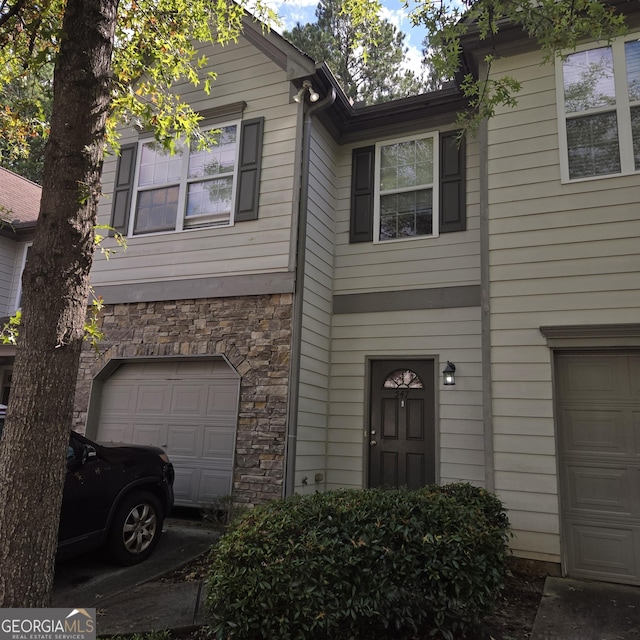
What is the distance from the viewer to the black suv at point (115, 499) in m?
4.96

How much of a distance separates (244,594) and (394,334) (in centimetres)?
486

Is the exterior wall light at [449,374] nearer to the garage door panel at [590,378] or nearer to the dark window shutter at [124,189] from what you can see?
the garage door panel at [590,378]

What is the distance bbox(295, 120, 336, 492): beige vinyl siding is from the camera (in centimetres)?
714

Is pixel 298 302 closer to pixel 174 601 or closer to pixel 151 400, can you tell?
pixel 151 400

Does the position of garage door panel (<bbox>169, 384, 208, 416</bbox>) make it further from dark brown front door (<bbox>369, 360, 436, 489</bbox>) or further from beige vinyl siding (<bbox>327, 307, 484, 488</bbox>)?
dark brown front door (<bbox>369, 360, 436, 489</bbox>)

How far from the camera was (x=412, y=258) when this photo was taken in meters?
7.82

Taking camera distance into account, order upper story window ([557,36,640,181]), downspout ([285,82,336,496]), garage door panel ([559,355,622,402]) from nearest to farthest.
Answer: garage door panel ([559,355,622,402])
upper story window ([557,36,640,181])
downspout ([285,82,336,496])

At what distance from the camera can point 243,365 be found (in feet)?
23.7

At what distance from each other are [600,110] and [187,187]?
5.67 meters

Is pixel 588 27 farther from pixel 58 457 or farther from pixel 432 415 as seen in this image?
pixel 58 457

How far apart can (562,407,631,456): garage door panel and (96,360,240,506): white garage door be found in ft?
13.3

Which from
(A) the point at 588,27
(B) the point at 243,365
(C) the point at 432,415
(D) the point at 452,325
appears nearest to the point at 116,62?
(B) the point at 243,365

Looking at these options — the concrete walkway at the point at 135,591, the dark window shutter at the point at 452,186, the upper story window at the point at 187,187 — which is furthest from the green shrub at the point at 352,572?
the upper story window at the point at 187,187

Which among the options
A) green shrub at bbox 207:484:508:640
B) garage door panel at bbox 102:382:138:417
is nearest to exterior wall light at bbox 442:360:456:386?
green shrub at bbox 207:484:508:640
